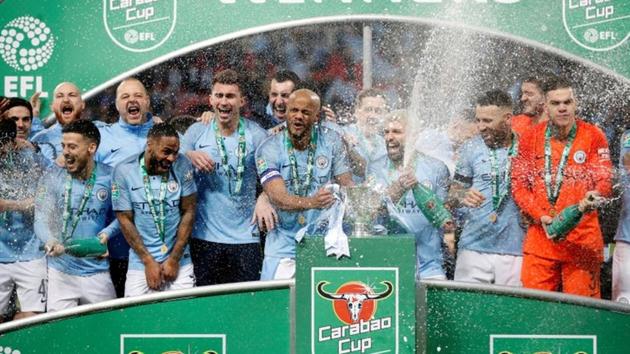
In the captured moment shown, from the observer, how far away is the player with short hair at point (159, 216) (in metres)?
3.21

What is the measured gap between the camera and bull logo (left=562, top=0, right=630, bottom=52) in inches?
125

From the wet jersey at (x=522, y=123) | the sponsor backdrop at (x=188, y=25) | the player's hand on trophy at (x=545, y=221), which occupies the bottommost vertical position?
the player's hand on trophy at (x=545, y=221)

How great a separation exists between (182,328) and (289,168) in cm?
71

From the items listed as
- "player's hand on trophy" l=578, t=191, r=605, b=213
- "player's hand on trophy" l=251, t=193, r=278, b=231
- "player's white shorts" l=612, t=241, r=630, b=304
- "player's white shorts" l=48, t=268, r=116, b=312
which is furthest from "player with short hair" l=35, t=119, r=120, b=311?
"player's white shorts" l=612, t=241, r=630, b=304

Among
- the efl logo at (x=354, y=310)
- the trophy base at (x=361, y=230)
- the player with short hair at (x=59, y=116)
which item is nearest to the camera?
the efl logo at (x=354, y=310)

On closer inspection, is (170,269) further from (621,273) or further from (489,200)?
(621,273)

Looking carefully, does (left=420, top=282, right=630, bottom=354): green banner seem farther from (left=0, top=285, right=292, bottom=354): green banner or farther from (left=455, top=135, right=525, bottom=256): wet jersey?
(left=0, top=285, right=292, bottom=354): green banner

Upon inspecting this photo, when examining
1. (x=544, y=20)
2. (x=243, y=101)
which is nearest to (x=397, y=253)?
(x=243, y=101)

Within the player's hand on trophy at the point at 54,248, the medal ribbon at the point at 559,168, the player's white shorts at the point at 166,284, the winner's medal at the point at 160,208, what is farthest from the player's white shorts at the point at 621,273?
the player's hand on trophy at the point at 54,248

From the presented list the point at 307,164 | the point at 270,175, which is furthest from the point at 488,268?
the point at 270,175

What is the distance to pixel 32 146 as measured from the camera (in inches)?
127

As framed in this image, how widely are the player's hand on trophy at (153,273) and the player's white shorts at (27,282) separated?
1.30 feet

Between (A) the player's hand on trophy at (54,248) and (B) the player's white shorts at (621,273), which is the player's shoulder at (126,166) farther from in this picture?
(B) the player's white shorts at (621,273)

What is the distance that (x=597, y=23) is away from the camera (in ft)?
10.4
